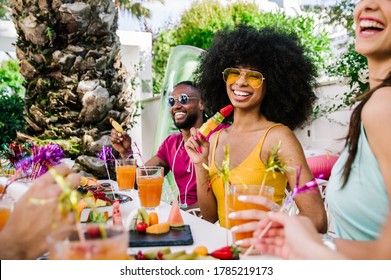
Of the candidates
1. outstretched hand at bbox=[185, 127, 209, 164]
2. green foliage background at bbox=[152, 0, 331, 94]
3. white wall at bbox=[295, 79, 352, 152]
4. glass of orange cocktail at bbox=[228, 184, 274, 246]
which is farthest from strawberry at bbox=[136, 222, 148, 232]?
green foliage background at bbox=[152, 0, 331, 94]

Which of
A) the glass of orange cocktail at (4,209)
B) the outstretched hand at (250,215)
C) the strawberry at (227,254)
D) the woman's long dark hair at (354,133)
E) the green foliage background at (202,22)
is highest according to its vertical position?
the green foliage background at (202,22)

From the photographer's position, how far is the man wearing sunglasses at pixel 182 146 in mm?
3609

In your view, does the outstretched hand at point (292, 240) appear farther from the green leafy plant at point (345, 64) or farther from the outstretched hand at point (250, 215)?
the green leafy plant at point (345, 64)

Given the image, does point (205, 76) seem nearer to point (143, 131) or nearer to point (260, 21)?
point (143, 131)

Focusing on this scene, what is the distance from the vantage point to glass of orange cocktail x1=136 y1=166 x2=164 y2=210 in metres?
2.16

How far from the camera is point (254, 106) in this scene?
2652 mm

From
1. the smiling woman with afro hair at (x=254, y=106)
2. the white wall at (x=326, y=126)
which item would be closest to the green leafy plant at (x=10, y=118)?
the white wall at (x=326, y=126)

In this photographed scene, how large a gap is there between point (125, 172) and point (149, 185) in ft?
2.25

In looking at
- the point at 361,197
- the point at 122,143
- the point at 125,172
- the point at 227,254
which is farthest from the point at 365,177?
the point at 122,143

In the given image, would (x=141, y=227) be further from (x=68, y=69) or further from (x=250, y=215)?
(x=68, y=69)

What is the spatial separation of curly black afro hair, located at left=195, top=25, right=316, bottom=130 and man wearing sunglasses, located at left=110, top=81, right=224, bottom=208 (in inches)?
31.4

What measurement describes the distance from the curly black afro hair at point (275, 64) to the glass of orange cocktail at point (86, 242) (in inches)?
81.0

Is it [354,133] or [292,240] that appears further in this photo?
[354,133]
